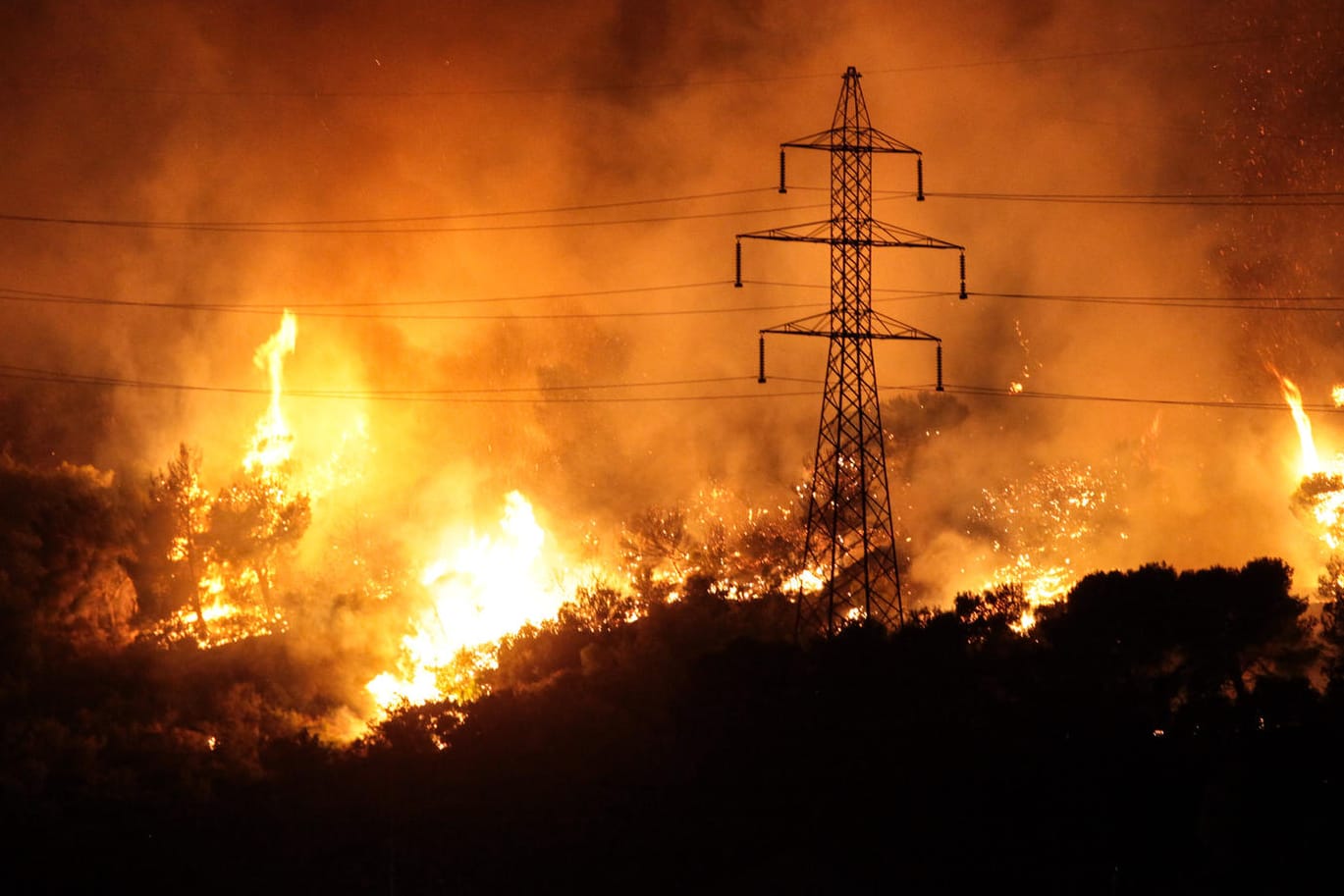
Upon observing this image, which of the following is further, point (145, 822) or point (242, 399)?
point (242, 399)

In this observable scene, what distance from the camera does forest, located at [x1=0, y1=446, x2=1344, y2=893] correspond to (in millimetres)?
25031

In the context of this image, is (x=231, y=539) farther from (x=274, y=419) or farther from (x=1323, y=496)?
(x=1323, y=496)

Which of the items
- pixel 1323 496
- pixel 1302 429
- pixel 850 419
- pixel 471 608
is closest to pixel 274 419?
pixel 471 608

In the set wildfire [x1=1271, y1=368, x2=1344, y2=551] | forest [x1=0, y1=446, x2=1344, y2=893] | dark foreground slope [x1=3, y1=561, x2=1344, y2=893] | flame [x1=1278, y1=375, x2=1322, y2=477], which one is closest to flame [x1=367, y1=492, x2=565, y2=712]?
forest [x1=0, y1=446, x2=1344, y2=893]

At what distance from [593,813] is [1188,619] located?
1393 cm

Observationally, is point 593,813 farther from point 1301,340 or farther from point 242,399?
point 242,399

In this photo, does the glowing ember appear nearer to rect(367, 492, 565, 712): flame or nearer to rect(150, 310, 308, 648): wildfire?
rect(367, 492, 565, 712): flame

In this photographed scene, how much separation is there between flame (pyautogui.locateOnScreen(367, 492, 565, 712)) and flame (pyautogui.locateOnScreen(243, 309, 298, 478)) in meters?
15.8

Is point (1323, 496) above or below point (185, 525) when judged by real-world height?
below

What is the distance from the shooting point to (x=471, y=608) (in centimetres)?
6150

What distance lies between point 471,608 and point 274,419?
2989cm

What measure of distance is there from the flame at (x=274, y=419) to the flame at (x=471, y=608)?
15782 millimetres

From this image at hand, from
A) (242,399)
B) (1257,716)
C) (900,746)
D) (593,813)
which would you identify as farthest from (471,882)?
(242,399)

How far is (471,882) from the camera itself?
90.4 ft
